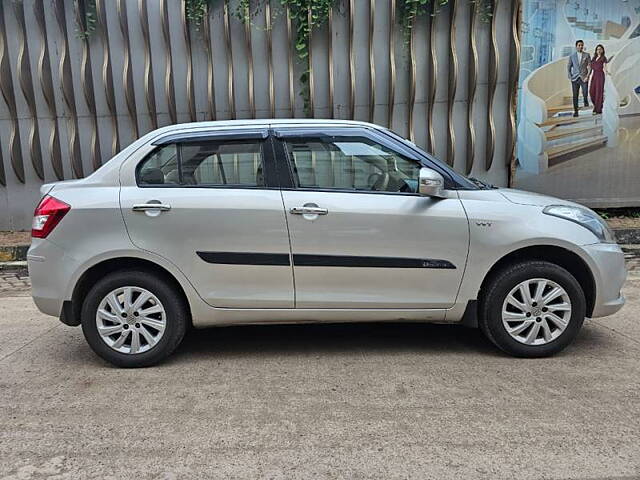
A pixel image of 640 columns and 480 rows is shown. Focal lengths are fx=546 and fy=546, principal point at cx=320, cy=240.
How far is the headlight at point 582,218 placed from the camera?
4039mm

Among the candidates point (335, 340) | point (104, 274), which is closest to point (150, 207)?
point (104, 274)

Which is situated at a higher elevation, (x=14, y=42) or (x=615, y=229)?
(x=14, y=42)

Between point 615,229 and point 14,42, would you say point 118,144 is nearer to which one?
point 14,42

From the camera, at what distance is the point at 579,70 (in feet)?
27.0

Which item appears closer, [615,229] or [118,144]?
[615,229]

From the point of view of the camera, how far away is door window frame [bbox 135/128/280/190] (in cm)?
401

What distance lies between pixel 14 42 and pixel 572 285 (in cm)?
836

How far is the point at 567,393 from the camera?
138 inches

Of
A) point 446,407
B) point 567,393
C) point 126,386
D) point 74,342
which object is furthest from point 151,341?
point 567,393

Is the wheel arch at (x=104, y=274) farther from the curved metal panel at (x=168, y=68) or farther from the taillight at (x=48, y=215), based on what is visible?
the curved metal panel at (x=168, y=68)

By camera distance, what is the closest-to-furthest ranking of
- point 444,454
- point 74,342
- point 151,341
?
point 444,454, point 151,341, point 74,342

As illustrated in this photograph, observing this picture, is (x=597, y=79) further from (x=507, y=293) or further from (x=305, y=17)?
(x=507, y=293)

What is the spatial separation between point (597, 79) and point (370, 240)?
6.28 metres

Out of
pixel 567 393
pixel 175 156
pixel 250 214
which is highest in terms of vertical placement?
pixel 175 156
